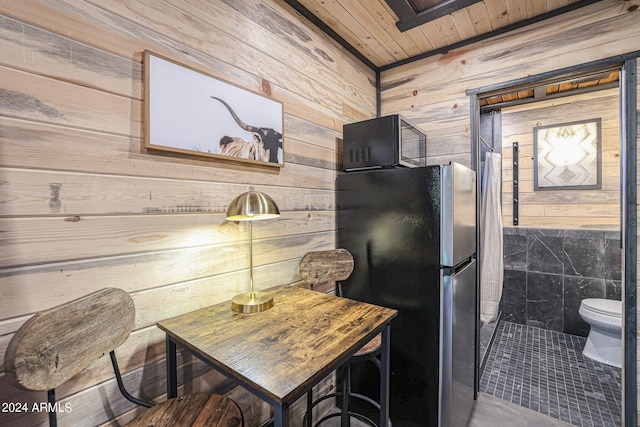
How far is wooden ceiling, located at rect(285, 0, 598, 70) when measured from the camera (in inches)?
65.9

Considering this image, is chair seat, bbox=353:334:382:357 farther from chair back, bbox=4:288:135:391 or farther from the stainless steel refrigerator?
chair back, bbox=4:288:135:391

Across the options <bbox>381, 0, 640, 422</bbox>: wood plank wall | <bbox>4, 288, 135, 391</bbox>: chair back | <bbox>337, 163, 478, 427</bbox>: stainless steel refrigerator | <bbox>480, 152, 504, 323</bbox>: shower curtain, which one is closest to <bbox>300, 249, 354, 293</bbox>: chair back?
<bbox>337, 163, 478, 427</bbox>: stainless steel refrigerator

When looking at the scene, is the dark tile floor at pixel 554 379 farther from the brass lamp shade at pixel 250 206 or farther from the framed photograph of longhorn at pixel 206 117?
the framed photograph of longhorn at pixel 206 117

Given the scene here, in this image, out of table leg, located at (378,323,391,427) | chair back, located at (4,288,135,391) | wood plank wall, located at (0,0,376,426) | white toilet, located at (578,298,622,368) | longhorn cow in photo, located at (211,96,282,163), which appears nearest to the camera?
chair back, located at (4,288,135,391)

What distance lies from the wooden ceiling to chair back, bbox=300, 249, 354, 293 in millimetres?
1480

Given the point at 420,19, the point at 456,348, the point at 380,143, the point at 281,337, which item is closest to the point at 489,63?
the point at 420,19

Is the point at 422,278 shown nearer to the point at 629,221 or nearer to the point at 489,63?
the point at 629,221

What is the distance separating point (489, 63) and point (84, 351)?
8.57 ft

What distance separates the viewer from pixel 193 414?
2.85ft

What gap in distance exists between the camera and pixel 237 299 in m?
1.19

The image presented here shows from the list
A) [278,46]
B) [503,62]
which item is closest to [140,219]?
[278,46]

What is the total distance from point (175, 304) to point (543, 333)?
3.44 meters

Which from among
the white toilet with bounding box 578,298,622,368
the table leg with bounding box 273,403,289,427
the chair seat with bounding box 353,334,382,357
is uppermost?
the table leg with bounding box 273,403,289,427

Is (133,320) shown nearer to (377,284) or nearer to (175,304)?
(175,304)
